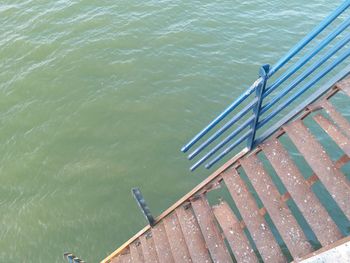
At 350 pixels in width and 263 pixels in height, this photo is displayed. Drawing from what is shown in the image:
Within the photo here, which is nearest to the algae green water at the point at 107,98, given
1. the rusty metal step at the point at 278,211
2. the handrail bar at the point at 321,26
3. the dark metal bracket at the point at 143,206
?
the dark metal bracket at the point at 143,206

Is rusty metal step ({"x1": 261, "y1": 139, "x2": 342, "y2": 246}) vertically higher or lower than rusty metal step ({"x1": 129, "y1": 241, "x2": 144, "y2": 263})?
higher

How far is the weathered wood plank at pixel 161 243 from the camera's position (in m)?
6.91

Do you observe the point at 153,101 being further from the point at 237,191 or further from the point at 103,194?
the point at 237,191

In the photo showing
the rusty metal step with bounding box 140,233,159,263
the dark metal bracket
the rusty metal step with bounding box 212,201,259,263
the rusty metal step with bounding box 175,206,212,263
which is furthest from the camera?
the dark metal bracket

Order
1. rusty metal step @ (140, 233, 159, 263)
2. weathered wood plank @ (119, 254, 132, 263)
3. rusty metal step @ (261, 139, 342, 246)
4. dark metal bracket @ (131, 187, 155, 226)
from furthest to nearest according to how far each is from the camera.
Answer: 1. weathered wood plank @ (119, 254, 132, 263)
2. dark metal bracket @ (131, 187, 155, 226)
3. rusty metal step @ (140, 233, 159, 263)
4. rusty metal step @ (261, 139, 342, 246)

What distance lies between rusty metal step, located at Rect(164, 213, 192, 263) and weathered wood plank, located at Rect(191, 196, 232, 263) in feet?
1.67

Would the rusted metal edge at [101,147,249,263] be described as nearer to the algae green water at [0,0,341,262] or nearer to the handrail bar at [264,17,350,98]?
the algae green water at [0,0,341,262]

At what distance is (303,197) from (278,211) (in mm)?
461

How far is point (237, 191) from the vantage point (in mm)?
6379

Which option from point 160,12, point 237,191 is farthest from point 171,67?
point 237,191

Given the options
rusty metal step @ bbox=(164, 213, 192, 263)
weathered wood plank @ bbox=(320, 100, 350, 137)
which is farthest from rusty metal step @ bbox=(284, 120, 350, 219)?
rusty metal step @ bbox=(164, 213, 192, 263)

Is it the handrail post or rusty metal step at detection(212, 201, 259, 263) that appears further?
rusty metal step at detection(212, 201, 259, 263)

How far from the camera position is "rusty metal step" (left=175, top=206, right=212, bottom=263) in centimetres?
639

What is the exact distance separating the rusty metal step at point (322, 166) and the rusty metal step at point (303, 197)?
31cm
